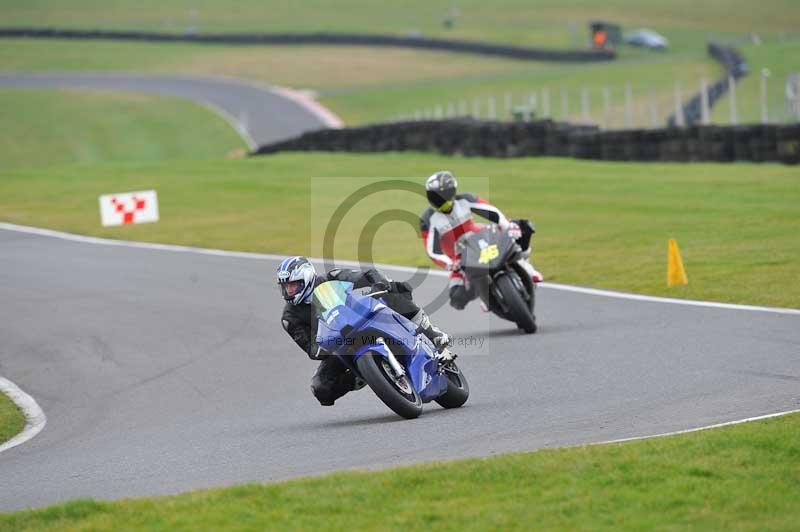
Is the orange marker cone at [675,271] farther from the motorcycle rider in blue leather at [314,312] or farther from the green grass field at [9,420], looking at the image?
the green grass field at [9,420]

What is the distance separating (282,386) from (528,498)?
5724mm

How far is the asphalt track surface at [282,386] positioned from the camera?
877 centimetres

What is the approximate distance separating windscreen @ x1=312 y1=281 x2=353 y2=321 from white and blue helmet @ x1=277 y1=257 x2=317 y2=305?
0.07 meters

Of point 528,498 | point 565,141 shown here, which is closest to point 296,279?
point 528,498

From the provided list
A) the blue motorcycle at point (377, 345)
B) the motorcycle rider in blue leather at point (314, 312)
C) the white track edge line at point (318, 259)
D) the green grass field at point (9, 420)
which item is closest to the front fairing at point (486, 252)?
the white track edge line at point (318, 259)

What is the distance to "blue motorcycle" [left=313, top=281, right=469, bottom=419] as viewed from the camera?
959cm

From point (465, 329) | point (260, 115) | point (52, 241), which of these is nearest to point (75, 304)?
point (465, 329)

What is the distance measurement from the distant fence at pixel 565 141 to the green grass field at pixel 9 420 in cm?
1748

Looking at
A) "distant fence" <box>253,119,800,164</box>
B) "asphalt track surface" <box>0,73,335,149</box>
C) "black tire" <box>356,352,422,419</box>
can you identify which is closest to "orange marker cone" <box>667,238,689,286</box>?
"black tire" <box>356,352,422,419</box>

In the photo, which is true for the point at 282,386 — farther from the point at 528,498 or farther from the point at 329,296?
the point at 528,498

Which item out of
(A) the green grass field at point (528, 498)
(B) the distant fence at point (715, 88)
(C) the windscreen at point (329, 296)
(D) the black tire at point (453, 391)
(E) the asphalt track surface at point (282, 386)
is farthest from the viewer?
(B) the distant fence at point (715, 88)

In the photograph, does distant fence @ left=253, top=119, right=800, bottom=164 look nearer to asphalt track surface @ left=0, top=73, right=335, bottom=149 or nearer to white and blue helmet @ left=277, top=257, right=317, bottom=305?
asphalt track surface @ left=0, top=73, right=335, bottom=149

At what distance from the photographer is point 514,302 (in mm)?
13578

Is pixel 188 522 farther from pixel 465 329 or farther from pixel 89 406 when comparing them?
pixel 465 329
